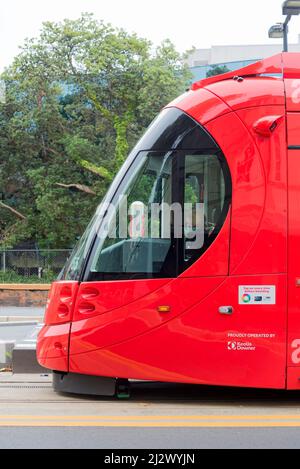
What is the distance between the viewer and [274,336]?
22.1 feet

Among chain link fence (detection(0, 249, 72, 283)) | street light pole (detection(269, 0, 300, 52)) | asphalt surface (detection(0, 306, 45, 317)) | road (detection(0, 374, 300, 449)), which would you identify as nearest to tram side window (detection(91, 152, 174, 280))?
road (detection(0, 374, 300, 449))

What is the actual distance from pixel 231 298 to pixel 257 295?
241mm

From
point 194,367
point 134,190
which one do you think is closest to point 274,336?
point 194,367

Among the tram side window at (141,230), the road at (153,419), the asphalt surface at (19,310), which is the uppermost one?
the tram side window at (141,230)

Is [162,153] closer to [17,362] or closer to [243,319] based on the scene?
[243,319]

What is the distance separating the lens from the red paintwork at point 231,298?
6.73 metres

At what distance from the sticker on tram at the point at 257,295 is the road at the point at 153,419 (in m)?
0.98

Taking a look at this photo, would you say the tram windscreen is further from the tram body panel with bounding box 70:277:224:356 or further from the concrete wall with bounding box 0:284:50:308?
the concrete wall with bounding box 0:284:50:308

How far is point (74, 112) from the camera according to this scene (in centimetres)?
3397

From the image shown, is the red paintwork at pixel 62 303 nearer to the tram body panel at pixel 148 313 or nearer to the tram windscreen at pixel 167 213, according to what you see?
the tram windscreen at pixel 167 213

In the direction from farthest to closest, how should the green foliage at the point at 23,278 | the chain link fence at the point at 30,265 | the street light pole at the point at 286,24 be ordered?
the chain link fence at the point at 30,265
the green foliage at the point at 23,278
the street light pole at the point at 286,24

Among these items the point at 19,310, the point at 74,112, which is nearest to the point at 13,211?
the point at 74,112

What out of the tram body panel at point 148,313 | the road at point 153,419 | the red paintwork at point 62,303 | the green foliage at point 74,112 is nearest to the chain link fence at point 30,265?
the green foliage at point 74,112
